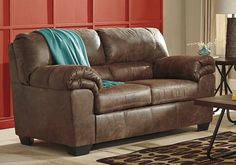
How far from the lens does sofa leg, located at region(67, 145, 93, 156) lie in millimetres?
5028

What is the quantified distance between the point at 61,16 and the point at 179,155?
97.5 inches

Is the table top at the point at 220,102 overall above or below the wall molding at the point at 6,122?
above

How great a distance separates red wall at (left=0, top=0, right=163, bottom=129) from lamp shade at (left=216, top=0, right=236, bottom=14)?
131 centimetres

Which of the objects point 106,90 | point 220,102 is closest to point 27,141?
point 106,90

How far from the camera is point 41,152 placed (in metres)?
5.21

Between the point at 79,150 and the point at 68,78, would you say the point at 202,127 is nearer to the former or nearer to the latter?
the point at 79,150

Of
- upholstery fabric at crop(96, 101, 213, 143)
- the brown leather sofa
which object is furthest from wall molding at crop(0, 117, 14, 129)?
upholstery fabric at crop(96, 101, 213, 143)

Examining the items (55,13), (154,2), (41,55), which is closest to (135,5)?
(154,2)

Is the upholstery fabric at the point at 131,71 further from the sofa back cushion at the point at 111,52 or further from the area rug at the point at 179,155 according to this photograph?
the area rug at the point at 179,155

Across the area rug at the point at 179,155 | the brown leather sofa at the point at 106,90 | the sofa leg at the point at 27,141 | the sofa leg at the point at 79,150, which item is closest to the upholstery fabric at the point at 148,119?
the brown leather sofa at the point at 106,90

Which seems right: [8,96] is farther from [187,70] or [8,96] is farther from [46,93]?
[187,70]

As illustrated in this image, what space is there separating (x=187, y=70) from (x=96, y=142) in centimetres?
127

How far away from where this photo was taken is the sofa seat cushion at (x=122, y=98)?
5.08 metres

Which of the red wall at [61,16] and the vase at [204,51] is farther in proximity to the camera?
the vase at [204,51]
